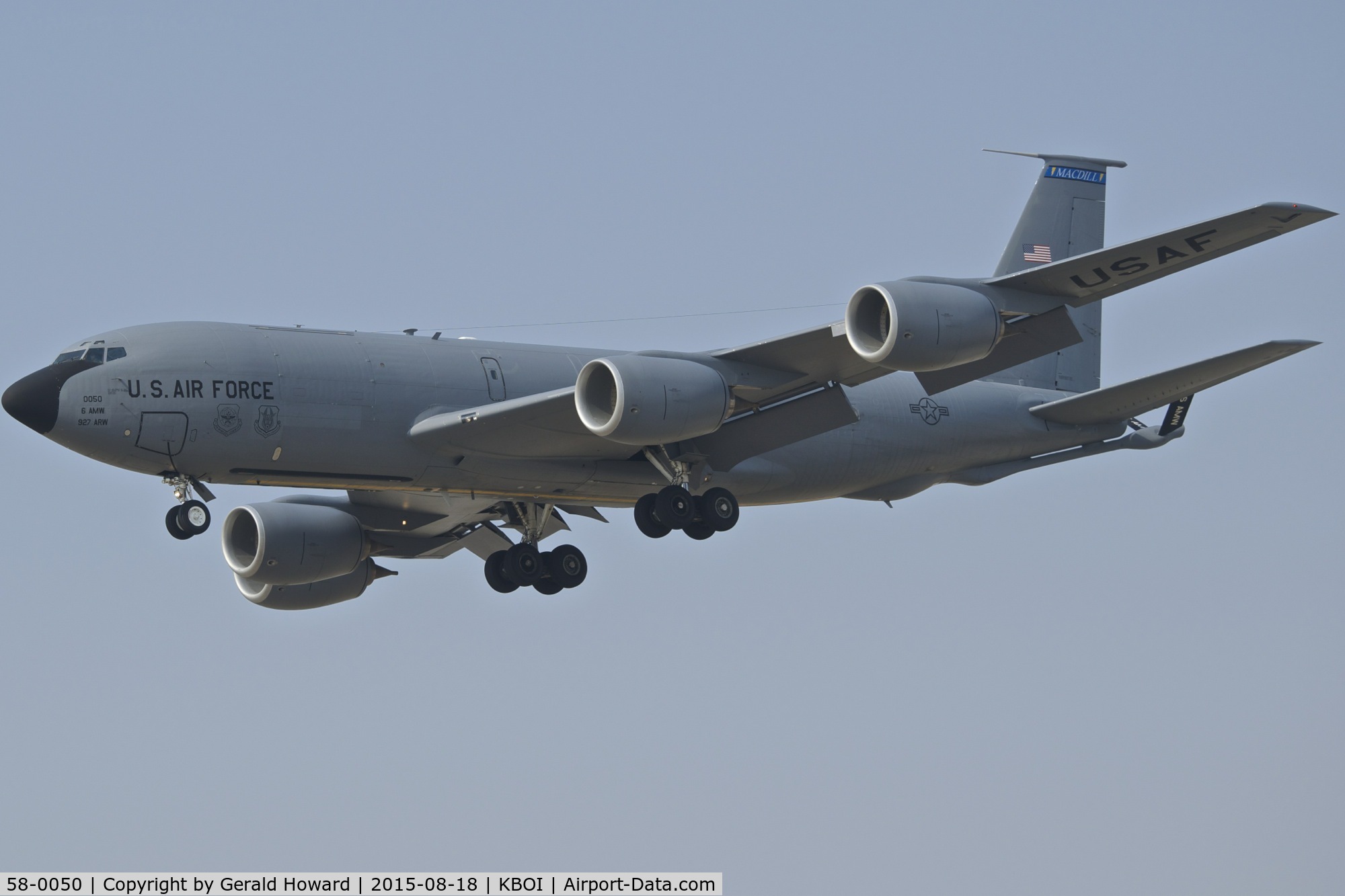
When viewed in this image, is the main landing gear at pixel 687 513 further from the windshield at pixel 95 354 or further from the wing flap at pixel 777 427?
the windshield at pixel 95 354

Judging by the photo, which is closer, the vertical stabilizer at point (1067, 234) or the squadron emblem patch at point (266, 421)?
the squadron emblem patch at point (266, 421)

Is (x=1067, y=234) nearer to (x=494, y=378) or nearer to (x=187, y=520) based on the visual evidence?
(x=494, y=378)

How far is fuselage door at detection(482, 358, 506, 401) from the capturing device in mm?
36625

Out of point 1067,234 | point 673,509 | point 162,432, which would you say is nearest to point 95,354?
point 162,432

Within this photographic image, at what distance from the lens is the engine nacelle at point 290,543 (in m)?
39.7

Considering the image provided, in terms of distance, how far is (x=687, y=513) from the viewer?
36500 millimetres

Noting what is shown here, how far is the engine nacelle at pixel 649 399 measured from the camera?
33375 mm

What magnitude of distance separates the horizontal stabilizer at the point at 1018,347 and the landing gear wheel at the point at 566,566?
366 inches

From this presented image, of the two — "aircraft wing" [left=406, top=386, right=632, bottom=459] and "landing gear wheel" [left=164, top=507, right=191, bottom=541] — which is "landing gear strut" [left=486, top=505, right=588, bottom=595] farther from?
"landing gear wheel" [left=164, top=507, right=191, bottom=541]

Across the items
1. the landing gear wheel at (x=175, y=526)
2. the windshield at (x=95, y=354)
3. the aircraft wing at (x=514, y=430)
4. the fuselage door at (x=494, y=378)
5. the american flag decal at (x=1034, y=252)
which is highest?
the american flag decal at (x=1034, y=252)

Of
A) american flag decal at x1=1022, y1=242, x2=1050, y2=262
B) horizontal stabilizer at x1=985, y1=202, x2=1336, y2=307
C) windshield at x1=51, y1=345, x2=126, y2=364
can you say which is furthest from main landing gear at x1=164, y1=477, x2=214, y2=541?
american flag decal at x1=1022, y1=242, x2=1050, y2=262

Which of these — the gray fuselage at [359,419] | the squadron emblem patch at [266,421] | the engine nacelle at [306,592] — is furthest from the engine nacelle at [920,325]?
the engine nacelle at [306,592]

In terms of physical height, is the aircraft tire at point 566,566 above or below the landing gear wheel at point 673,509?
above

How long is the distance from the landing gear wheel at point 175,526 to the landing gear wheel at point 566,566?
8.62m
